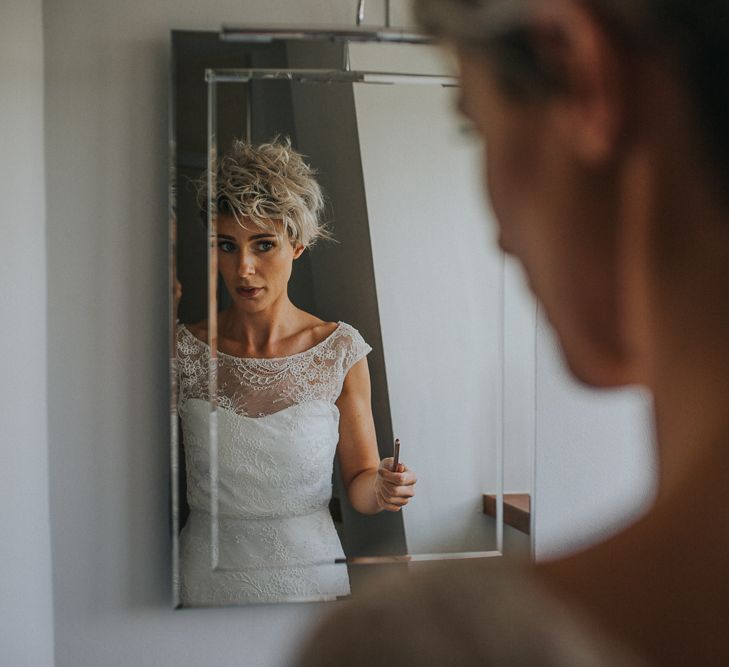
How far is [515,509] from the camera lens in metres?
1.22

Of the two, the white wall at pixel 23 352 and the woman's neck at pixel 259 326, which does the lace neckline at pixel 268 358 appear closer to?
the woman's neck at pixel 259 326

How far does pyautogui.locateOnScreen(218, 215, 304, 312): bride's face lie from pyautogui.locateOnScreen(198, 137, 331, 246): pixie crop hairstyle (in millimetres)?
12

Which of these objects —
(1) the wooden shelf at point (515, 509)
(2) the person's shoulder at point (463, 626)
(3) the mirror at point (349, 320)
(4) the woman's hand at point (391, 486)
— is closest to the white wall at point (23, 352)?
(3) the mirror at point (349, 320)

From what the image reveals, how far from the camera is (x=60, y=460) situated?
116 centimetres

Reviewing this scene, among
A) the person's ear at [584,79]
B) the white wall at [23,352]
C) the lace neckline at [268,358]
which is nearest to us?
the person's ear at [584,79]

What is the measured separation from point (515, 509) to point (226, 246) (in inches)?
22.6

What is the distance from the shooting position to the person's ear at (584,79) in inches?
3.6

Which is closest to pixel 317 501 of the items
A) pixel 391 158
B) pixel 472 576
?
pixel 391 158

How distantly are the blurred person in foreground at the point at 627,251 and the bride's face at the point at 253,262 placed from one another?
41.9 inches

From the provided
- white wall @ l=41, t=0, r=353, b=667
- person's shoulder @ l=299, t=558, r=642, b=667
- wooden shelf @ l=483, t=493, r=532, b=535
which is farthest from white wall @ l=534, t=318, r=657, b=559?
person's shoulder @ l=299, t=558, r=642, b=667

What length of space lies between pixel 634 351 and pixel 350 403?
1.09m

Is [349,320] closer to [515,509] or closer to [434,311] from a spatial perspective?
[434,311]
